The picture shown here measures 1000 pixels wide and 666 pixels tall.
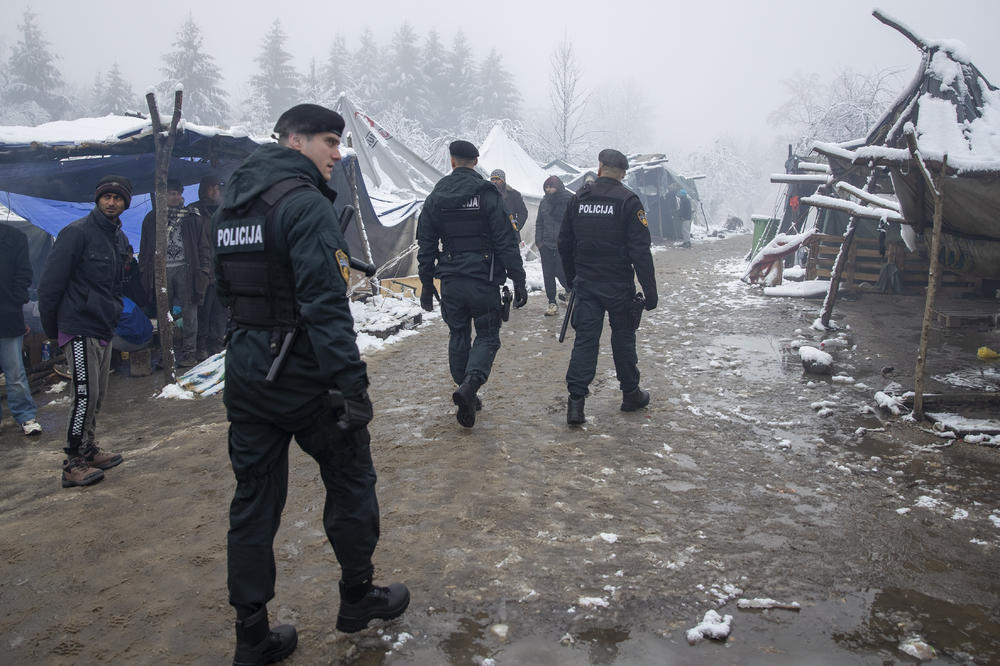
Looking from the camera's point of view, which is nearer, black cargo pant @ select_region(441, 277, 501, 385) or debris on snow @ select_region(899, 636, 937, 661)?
debris on snow @ select_region(899, 636, 937, 661)

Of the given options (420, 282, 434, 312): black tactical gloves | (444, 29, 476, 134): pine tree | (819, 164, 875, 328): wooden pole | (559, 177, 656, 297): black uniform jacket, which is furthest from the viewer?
(444, 29, 476, 134): pine tree

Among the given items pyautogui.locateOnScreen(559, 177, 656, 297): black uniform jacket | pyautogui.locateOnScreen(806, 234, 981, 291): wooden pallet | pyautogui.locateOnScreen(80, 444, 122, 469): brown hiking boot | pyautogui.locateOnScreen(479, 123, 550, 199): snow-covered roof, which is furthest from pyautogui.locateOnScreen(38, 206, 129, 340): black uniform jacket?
pyautogui.locateOnScreen(479, 123, 550, 199): snow-covered roof

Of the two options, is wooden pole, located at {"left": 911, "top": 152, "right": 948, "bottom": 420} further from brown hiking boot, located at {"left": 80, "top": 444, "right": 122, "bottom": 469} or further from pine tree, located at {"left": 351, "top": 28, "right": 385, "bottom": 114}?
pine tree, located at {"left": 351, "top": 28, "right": 385, "bottom": 114}

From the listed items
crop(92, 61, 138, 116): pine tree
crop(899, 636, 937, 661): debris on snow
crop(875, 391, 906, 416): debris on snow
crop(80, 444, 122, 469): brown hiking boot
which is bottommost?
crop(80, 444, 122, 469): brown hiking boot

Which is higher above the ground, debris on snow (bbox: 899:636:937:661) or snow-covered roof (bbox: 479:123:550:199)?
snow-covered roof (bbox: 479:123:550:199)

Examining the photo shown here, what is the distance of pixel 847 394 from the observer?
17.7ft

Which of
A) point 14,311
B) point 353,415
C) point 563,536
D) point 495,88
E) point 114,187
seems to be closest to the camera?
point 353,415

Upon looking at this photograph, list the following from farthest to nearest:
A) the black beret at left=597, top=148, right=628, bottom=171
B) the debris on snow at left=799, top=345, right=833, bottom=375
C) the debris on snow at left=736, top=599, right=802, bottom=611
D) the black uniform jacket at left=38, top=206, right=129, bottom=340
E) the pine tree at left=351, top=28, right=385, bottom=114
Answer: the pine tree at left=351, top=28, right=385, bottom=114 → the debris on snow at left=799, top=345, right=833, bottom=375 → the black beret at left=597, top=148, right=628, bottom=171 → the black uniform jacket at left=38, top=206, right=129, bottom=340 → the debris on snow at left=736, top=599, right=802, bottom=611

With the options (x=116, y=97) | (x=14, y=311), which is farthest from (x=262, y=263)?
(x=116, y=97)

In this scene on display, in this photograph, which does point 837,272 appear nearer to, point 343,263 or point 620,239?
point 620,239

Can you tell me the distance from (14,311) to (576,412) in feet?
14.5

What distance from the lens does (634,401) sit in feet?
16.6

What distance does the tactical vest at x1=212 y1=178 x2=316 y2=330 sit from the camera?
2205mm

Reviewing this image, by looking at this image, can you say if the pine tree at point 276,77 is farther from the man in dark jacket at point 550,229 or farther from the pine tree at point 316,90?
the man in dark jacket at point 550,229
